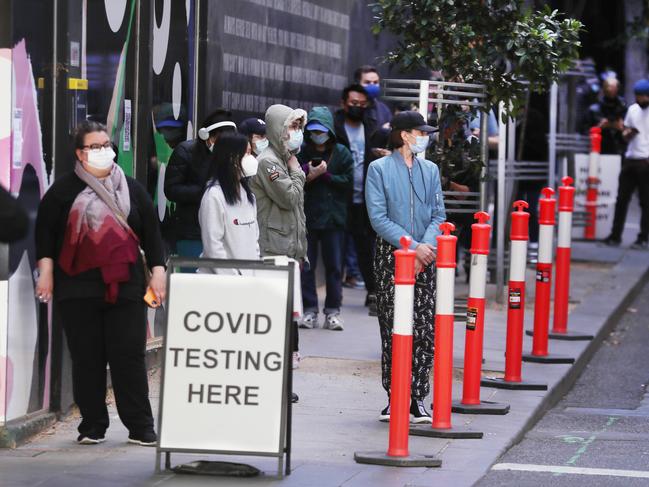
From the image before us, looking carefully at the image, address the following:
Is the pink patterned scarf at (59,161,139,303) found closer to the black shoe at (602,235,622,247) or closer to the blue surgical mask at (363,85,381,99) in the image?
the blue surgical mask at (363,85,381,99)

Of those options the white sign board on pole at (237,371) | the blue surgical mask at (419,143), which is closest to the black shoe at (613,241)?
the blue surgical mask at (419,143)

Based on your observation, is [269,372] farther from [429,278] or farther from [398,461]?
[429,278]

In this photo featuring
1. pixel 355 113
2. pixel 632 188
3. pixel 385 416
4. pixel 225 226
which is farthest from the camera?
pixel 632 188

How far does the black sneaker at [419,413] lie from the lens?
8.73 meters

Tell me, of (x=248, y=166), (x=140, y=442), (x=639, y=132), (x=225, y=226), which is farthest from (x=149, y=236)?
(x=639, y=132)

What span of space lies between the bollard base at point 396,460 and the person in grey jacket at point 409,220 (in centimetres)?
102

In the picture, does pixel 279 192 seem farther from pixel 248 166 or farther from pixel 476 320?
pixel 476 320

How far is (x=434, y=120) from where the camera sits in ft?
36.8

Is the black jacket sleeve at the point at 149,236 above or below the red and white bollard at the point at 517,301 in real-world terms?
above

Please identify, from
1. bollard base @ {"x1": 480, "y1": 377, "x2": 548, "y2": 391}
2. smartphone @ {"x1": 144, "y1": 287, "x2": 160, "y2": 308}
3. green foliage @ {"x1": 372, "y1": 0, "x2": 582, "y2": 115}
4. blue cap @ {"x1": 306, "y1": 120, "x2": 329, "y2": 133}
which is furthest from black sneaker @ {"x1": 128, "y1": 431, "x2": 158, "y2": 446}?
blue cap @ {"x1": 306, "y1": 120, "x2": 329, "y2": 133}

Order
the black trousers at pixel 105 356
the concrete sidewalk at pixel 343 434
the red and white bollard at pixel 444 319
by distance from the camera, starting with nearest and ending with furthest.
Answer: the concrete sidewalk at pixel 343 434 < the black trousers at pixel 105 356 < the red and white bollard at pixel 444 319

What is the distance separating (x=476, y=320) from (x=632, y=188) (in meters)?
9.91

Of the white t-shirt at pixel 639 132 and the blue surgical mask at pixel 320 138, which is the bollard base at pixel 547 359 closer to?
the blue surgical mask at pixel 320 138

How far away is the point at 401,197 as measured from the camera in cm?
873
